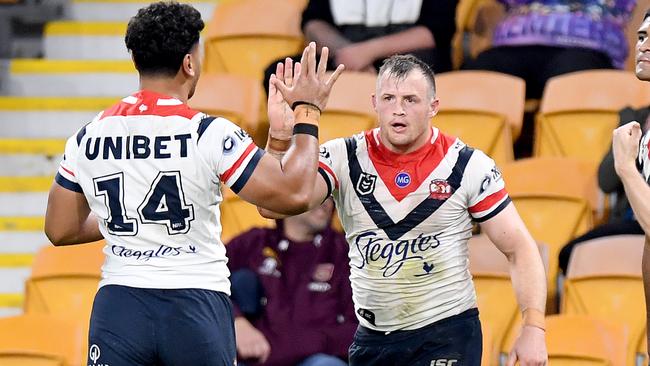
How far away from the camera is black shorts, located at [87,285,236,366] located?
156 inches

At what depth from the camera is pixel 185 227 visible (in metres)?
4.01

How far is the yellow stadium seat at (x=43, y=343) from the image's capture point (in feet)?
19.0

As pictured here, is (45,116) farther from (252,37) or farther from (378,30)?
(378,30)

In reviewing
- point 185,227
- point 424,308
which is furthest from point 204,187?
point 424,308

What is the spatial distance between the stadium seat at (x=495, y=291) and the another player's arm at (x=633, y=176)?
1.54 meters

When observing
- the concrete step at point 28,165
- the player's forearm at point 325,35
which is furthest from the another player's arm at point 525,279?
the concrete step at point 28,165

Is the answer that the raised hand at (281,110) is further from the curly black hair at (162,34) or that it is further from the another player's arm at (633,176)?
the another player's arm at (633,176)

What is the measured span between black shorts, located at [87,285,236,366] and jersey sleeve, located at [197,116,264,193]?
0.35m

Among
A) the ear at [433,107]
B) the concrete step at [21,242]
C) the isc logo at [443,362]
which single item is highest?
the ear at [433,107]

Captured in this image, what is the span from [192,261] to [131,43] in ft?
2.19

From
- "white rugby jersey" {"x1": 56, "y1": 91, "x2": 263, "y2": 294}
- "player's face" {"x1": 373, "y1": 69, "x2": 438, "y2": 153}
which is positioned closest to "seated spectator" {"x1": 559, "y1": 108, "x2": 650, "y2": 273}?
"player's face" {"x1": 373, "y1": 69, "x2": 438, "y2": 153}

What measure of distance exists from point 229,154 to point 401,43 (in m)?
3.70

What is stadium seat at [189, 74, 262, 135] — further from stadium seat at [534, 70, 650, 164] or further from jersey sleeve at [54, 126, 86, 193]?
jersey sleeve at [54, 126, 86, 193]

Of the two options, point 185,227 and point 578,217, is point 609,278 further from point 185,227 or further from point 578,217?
point 185,227
